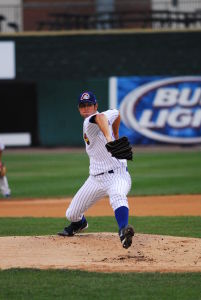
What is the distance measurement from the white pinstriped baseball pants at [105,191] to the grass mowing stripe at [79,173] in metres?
7.91

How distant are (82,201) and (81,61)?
2161 centimetres

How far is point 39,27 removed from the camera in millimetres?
31547

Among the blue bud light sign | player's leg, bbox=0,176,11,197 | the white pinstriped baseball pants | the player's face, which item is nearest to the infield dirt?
the white pinstriped baseball pants

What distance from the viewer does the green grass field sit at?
7008 millimetres

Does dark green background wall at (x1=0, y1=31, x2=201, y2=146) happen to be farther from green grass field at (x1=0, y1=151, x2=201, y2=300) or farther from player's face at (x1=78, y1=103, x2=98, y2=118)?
player's face at (x1=78, y1=103, x2=98, y2=118)

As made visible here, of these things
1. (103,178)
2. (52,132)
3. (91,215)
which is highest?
(103,178)

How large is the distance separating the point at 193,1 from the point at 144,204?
17965 millimetres

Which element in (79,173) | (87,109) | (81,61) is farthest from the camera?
(81,61)

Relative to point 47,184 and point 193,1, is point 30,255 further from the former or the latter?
point 193,1

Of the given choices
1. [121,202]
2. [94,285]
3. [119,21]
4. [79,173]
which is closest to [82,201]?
[121,202]

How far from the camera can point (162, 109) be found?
1177 inches

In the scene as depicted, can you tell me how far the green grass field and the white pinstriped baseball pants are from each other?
1.38 meters

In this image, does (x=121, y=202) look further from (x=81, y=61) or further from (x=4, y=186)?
(x=81, y=61)

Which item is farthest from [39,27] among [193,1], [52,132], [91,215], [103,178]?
[103,178]
